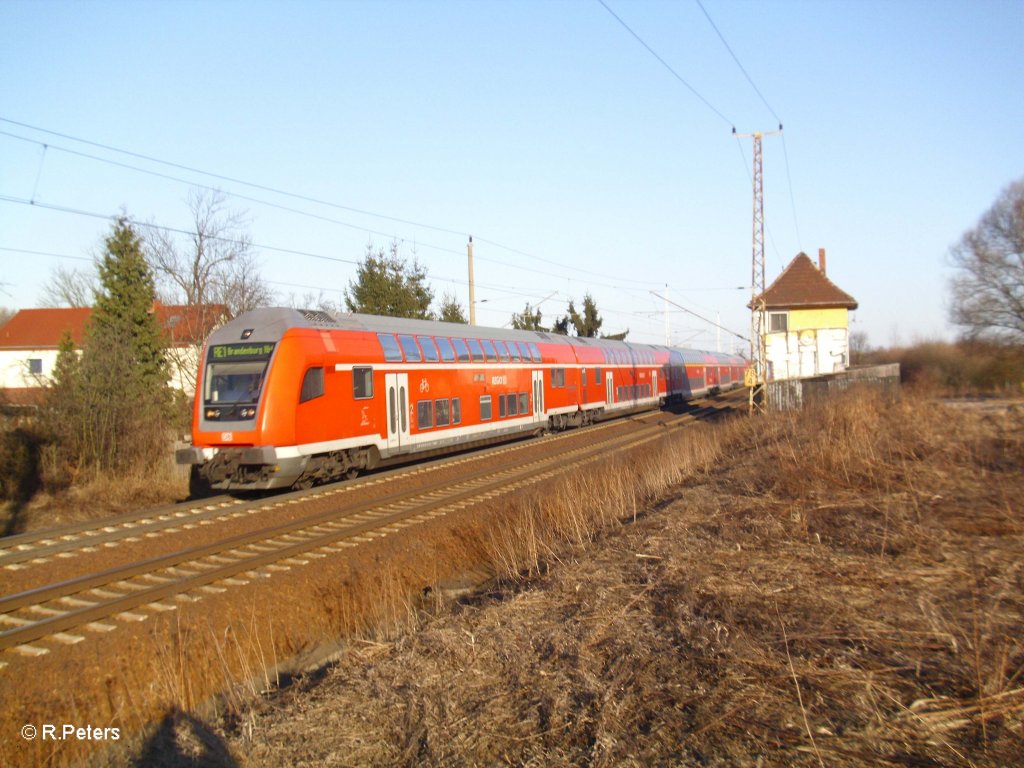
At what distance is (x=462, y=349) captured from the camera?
19859 mm

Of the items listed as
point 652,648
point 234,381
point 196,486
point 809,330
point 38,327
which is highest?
point 38,327

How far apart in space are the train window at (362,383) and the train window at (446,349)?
10.6 ft

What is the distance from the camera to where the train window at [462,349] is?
19.6m


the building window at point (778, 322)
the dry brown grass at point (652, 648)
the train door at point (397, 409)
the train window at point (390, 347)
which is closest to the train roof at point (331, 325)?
the train window at point (390, 347)

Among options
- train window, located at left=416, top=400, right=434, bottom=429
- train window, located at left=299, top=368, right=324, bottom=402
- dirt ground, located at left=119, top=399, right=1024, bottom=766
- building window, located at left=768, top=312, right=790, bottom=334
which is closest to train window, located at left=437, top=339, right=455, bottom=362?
train window, located at left=416, top=400, right=434, bottom=429

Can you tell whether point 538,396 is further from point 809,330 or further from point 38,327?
point 38,327

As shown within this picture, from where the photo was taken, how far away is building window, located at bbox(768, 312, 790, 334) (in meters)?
42.7

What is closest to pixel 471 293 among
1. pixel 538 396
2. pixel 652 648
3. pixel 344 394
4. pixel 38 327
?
pixel 538 396

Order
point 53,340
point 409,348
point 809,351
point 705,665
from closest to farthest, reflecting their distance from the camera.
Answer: point 705,665, point 409,348, point 809,351, point 53,340

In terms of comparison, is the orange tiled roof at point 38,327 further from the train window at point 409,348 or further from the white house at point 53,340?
the train window at point 409,348

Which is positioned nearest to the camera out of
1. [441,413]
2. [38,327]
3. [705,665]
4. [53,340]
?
[705,665]

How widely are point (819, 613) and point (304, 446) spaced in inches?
411

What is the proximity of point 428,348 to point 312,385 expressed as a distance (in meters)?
4.57

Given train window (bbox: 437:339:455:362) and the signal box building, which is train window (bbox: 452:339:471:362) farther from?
the signal box building
